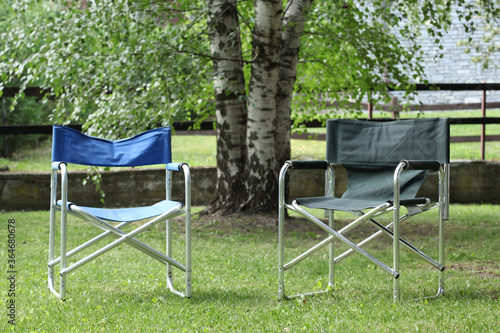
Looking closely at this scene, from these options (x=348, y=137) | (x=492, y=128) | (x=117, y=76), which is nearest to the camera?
(x=348, y=137)

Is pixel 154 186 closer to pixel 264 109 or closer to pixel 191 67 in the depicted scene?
pixel 191 67

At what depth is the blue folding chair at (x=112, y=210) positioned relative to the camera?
2.63 metres

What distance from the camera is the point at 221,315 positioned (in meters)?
2.49

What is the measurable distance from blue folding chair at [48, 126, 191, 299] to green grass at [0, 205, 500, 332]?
0.17 meters

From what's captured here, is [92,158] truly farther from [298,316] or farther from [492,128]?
[492,128]

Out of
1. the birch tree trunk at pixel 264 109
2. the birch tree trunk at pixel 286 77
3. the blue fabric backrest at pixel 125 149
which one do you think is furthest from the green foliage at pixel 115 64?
the blue fabric backrest at pixel 125 149

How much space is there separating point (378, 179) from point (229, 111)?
2188 millimetres

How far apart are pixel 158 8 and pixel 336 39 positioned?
165cm

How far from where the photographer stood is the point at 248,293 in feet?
9.45

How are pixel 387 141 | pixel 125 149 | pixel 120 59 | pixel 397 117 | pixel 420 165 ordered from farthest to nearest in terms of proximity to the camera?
pixel 397 117
pixel 120 59
pixel 387 141
pixel 125 149
pixel 420 165

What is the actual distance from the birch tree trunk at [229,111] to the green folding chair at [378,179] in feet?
6.43

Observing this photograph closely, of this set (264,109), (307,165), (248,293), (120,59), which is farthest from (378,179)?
(120,59)

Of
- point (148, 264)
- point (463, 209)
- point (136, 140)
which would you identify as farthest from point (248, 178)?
point (463, 209)

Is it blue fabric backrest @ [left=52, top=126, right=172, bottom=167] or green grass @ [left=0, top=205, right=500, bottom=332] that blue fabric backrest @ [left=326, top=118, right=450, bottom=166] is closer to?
green grass @ [left=0, top=205, right=500, bottom=332]
